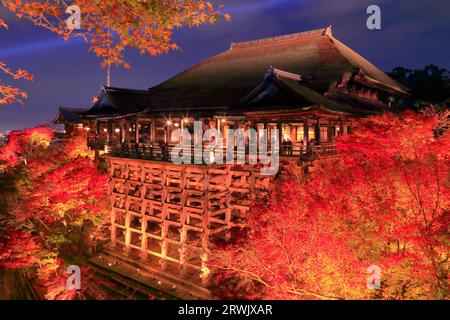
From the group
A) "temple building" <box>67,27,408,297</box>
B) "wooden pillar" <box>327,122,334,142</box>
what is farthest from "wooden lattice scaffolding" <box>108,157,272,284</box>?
"wooden pillar" <box>327,122,334,142</box>

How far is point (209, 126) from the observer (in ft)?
72.3

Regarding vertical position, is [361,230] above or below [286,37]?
below

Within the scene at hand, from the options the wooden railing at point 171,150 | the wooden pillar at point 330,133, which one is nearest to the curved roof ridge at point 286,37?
the wooden pillar at point 330,133

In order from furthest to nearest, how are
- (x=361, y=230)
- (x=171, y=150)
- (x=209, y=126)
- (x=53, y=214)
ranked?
(x=209, y=126) < (x=53, y=214) < (x=171, y=150) < (x=361, y=230)

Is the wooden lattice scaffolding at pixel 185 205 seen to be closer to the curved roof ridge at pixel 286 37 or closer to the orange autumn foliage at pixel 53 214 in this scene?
the orange autumn foliage at pixel 53 214

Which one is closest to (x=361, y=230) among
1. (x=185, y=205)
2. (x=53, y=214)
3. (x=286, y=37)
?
(x=185, y=205)

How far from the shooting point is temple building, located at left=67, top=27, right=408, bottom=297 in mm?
15156

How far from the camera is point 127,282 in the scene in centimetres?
1599

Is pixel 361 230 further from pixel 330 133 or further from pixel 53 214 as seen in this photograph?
pixel 53 214

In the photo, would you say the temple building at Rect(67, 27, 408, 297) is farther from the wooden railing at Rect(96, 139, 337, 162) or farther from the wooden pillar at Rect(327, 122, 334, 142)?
the wooden pillar at Rect(327, 122, 334, 142)

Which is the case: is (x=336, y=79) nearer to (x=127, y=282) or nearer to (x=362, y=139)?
(x=362, y=139)

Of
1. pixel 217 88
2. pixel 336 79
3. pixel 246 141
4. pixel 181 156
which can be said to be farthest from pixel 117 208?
pixel 336 79

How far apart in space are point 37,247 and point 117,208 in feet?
14.5
